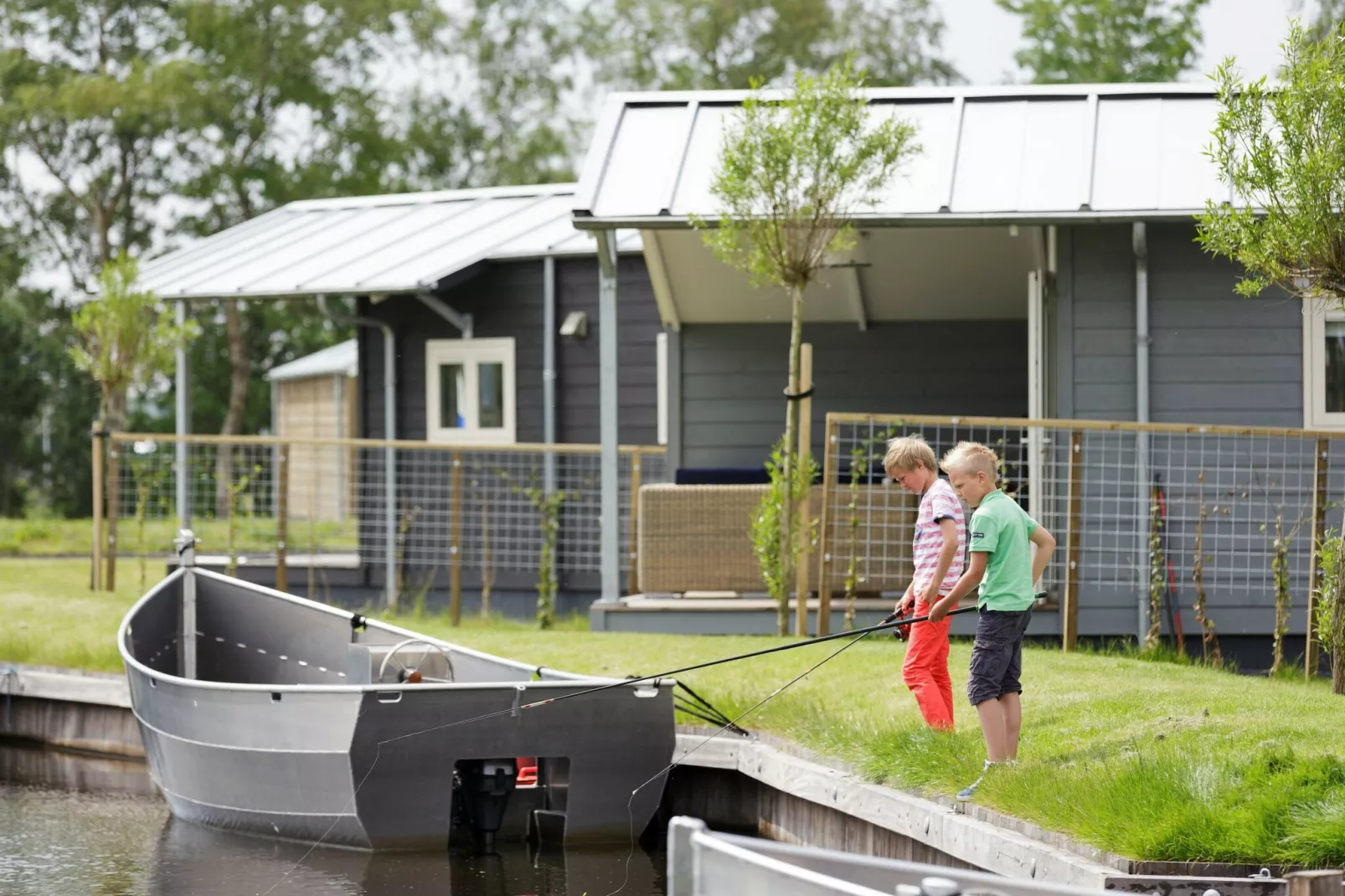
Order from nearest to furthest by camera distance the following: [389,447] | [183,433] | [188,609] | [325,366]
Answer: [188,609], [389,447], [183,433], [325,366]

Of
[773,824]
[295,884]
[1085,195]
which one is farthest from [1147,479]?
[295,884]

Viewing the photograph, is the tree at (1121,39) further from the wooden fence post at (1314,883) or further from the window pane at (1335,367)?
the wooden fence post at (1314,883)

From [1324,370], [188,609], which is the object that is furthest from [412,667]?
[1324,370]

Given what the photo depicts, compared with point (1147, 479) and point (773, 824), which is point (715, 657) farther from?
point (1147, 479)

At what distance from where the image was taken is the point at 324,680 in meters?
10.1

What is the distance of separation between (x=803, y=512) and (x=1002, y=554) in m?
4.55

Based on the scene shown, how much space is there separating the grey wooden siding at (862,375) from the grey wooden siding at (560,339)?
172 cm

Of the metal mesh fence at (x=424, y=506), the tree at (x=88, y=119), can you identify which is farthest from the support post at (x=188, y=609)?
the tree at (x=88, y=119)

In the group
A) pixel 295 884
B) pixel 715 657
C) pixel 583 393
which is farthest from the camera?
pixel 583 393

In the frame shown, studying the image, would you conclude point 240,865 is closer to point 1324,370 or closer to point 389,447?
point 389,447

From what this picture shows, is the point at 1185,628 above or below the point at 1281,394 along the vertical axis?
below

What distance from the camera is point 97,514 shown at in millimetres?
14992

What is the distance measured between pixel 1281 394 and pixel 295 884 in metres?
7.26

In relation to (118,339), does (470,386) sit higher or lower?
lower
